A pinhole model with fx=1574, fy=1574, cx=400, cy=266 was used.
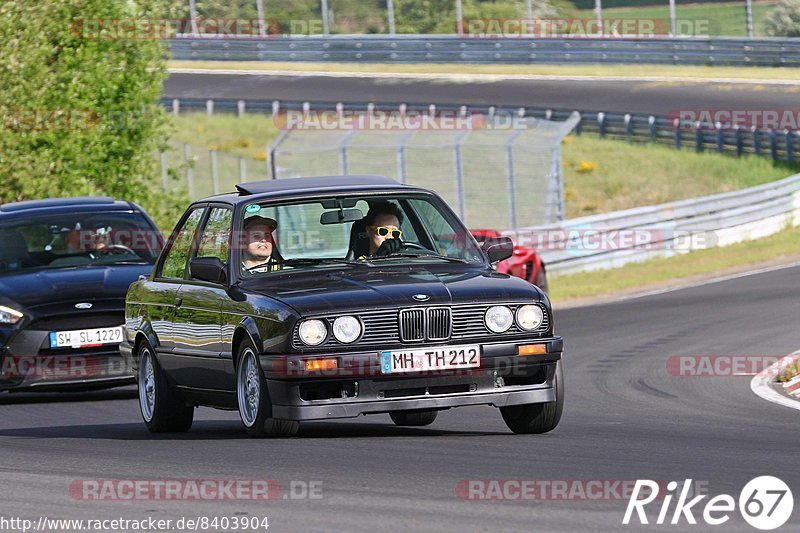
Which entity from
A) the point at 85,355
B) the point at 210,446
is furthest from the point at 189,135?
the point at 210,446

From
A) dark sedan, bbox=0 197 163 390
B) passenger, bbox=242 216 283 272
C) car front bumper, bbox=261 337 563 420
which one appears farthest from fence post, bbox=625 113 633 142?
car front bumper, bbox=261 337 563 420

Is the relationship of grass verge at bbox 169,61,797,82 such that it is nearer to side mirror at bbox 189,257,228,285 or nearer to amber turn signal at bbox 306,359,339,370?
side mirror at bbox 189,257,228,285

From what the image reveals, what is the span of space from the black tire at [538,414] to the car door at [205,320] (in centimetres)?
175

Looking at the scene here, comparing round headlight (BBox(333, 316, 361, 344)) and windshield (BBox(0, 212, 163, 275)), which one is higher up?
round headlight (BBox(333, 316, 361, 344))

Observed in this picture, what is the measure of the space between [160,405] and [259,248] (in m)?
1.52

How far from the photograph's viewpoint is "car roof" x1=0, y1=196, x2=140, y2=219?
14.8m

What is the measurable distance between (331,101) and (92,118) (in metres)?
23.8

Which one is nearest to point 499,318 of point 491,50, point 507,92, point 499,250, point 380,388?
point 380,388

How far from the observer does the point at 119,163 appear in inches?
1027

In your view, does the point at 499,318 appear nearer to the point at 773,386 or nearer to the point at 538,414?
the point at 538,414

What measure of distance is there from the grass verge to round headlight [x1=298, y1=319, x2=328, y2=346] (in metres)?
37.8

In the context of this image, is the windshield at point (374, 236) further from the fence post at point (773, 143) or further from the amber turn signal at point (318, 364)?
the fence post at point (773, 143)

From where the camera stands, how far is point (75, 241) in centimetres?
1459

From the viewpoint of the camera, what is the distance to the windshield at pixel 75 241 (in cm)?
1434
